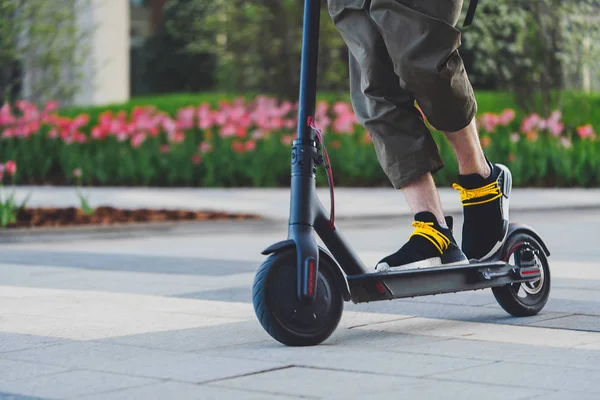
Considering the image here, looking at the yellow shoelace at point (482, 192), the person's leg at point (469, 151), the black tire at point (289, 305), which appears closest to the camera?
the black tire at point (289, 305)

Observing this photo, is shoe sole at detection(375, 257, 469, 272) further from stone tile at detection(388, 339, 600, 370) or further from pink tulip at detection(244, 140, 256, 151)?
pink tulip at detection(244, 140, 256, 151)

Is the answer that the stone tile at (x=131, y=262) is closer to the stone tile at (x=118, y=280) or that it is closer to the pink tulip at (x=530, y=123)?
the stone tile at (x=118, y=280)

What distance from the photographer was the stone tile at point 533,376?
3.46 m

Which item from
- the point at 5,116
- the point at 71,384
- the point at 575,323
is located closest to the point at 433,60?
the point at 575,323

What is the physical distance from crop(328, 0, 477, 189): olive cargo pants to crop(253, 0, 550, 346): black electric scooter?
0.17 m

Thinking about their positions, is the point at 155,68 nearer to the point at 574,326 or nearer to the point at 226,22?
the point at 226,22

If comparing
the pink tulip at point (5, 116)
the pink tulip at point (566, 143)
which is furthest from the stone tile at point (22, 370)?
the pink tulip at point (566, 143)

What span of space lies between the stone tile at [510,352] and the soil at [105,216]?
6249 millimetres

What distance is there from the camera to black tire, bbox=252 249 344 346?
4039 millimetres

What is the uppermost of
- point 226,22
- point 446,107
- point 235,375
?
point 226,22

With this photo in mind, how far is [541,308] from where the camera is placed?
482cm

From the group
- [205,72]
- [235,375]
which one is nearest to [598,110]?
[235,375]

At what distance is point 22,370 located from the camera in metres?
3.82

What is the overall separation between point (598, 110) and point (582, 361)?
47.3 feet
